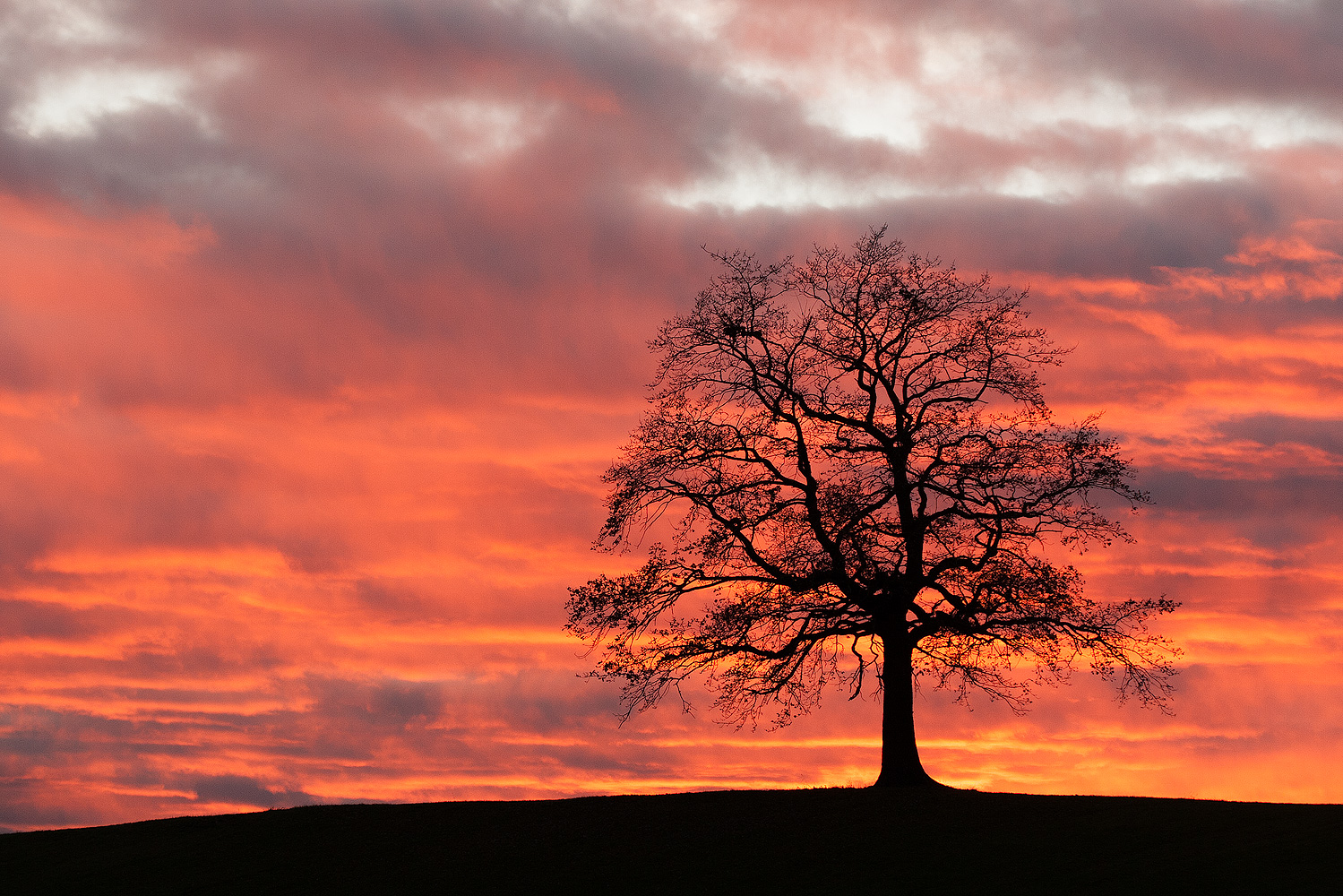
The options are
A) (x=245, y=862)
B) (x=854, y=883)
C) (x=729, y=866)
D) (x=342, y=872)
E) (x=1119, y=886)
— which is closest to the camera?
(x=1119, y=886)

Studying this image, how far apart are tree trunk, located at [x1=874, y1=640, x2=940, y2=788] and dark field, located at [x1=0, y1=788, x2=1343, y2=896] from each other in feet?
5.24

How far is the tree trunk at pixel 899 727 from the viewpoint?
34.2m

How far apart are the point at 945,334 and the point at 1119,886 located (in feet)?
56.9

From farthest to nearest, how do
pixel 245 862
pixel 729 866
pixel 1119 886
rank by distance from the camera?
pixel 245 862 < pixel 729 866 < pixel 1119 886

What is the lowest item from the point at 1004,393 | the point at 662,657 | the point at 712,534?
the point at 662,657

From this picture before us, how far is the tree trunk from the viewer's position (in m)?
34.2

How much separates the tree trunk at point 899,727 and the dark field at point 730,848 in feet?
5.24

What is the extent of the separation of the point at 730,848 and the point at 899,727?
7716 mm

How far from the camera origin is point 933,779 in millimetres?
34375

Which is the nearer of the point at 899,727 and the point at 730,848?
the point at 730,848

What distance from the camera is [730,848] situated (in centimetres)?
2877

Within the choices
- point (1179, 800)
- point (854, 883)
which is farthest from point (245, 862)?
point (1179, 800)

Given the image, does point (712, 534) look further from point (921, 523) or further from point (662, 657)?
point (921, 523)

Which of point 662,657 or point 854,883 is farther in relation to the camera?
point 662,657
